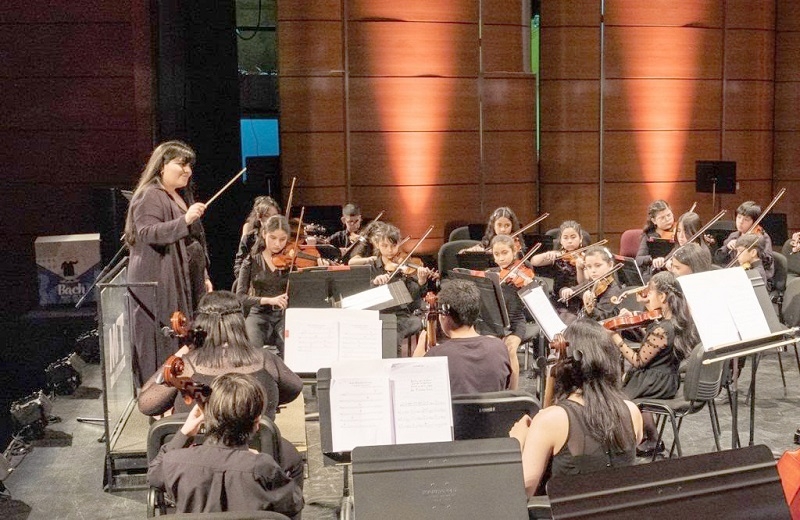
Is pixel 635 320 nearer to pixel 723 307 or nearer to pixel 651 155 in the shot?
pixel 723 307

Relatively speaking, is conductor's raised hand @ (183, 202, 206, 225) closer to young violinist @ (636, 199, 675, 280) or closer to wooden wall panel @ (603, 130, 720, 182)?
young violinist @ (636, 199, 675, 280)

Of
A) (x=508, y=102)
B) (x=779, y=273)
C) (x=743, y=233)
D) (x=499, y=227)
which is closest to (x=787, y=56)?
(x=508, y=102)

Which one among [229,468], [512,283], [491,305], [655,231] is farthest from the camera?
[655,231]

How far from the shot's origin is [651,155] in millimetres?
9320

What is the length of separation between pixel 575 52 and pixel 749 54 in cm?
196

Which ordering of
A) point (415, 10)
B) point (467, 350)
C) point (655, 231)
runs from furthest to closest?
point (415, 10) → point (655, 231) → point (467, 350)

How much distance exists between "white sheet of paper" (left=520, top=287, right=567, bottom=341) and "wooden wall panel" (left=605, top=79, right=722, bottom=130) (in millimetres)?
5065

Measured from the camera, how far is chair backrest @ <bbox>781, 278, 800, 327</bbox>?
5.36m

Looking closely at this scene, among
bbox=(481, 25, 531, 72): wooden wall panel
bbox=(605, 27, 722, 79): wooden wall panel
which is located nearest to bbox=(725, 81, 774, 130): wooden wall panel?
bbox=(605, 27, 722, 79): wooden wall panel

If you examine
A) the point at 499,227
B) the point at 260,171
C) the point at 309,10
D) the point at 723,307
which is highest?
the point at 309,10

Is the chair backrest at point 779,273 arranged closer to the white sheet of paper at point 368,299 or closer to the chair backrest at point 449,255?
the chair backrest at point 449,255

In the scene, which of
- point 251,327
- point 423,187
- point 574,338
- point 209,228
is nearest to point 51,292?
point 251,327

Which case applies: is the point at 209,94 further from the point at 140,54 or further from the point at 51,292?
the point at 51,292

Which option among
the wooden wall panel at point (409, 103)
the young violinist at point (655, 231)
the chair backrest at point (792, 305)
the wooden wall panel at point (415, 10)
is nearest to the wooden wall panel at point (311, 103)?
the wooden wall panel at point (409, 103)
